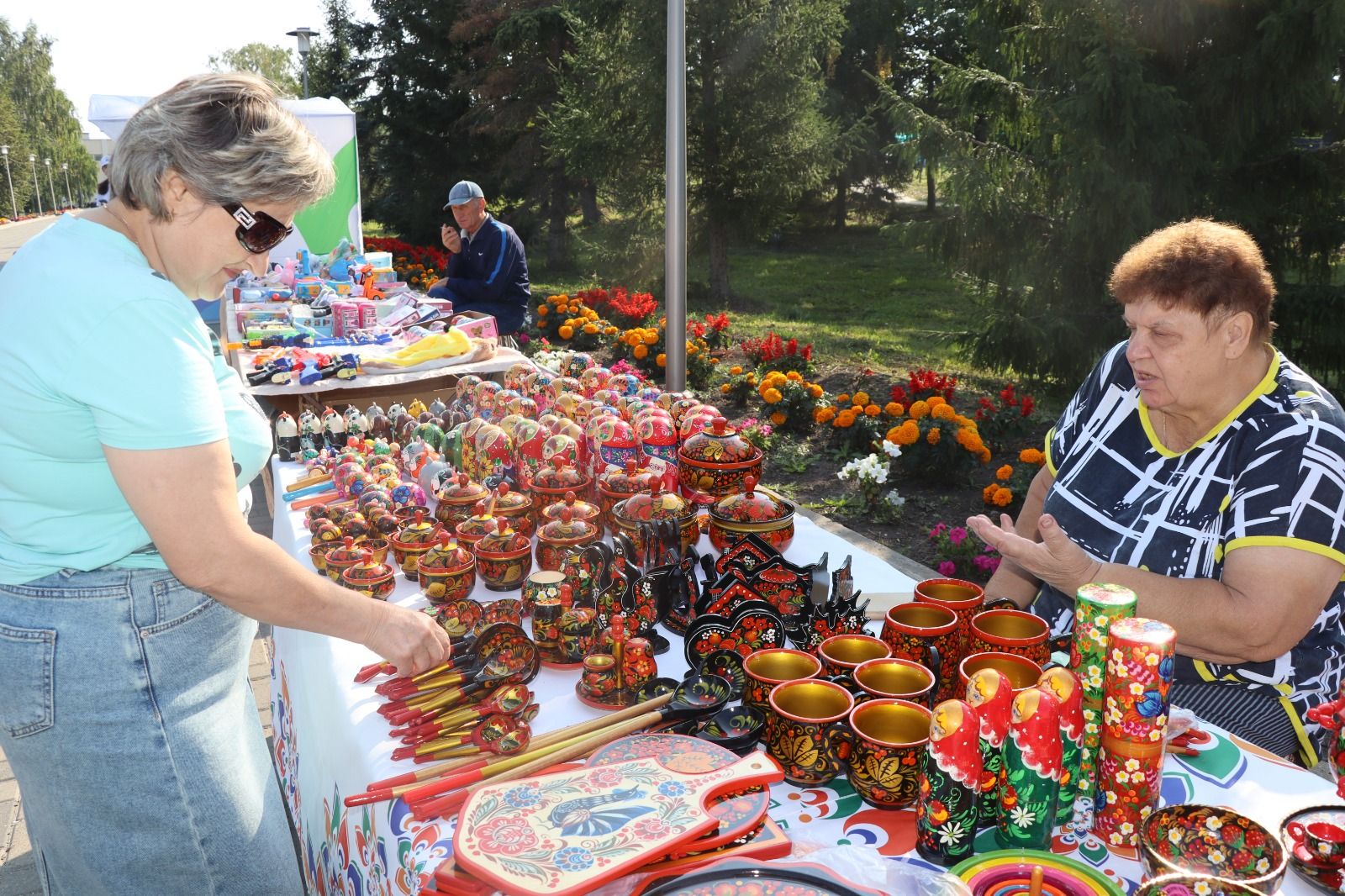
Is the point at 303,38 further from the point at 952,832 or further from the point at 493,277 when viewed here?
the point at 952,832

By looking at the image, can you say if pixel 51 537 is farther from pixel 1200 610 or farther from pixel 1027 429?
pixel 1027 429

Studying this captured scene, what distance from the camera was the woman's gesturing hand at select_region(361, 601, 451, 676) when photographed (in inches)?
60.9

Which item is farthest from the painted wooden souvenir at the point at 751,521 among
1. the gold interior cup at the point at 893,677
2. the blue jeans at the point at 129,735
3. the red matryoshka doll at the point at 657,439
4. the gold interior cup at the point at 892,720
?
the blue jeans at the point at 129,735

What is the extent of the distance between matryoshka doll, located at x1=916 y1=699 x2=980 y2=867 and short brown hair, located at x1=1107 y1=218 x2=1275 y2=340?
3.69ft

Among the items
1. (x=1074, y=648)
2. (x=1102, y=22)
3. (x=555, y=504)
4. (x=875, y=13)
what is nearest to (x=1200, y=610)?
(x=1074, y=648)

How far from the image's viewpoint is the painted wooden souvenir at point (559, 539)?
207 centimetres

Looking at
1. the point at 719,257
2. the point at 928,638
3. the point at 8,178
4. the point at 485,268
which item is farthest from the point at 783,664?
the point at 8,178

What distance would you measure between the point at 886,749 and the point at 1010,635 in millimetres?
411

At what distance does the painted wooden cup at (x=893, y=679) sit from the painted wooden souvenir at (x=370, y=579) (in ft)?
3.58

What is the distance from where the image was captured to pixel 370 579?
2.07m

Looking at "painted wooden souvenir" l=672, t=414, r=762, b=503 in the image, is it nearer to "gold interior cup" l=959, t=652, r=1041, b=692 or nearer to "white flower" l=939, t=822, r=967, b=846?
"gold interior cup" l=959, t=652, r=1041, b=692

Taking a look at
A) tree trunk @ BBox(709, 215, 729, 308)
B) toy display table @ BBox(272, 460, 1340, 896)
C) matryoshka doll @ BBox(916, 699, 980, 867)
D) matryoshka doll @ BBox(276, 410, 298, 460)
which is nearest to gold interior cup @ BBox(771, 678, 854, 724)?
toy display table @ BBox(272, 460, 1340, 896)

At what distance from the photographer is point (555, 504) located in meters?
2.19

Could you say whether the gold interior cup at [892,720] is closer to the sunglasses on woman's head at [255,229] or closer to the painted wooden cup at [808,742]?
the painted wooden cup at [808,742]
